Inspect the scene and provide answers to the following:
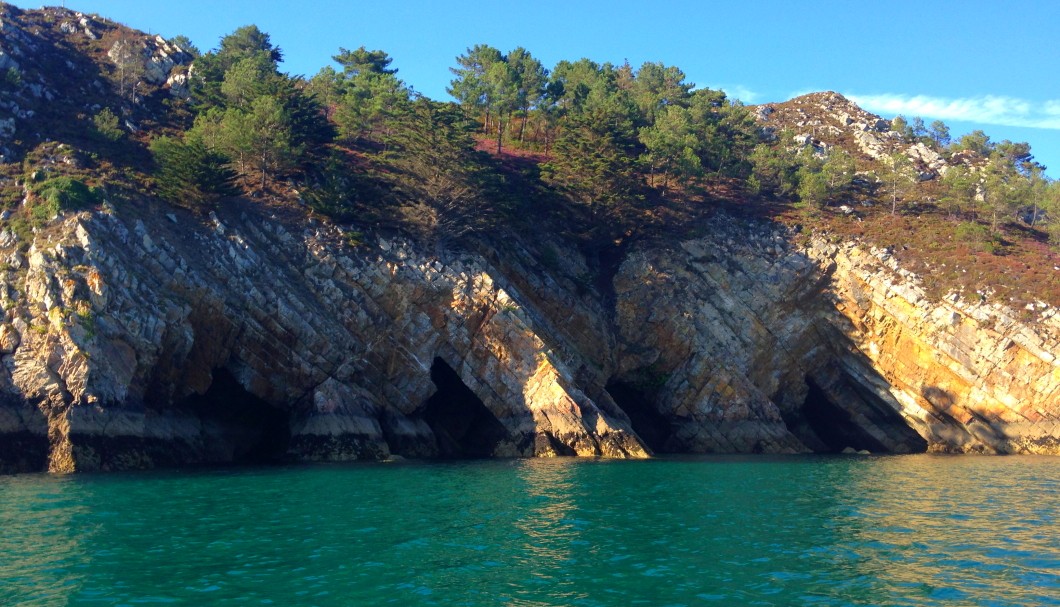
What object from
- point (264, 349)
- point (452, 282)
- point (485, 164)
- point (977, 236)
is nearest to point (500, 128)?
point (485, 164)

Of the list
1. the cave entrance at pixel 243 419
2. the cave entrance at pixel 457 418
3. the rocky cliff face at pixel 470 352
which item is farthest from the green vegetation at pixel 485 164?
the cave entrance at pixel 243 419

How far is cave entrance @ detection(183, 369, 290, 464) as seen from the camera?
38281 mm

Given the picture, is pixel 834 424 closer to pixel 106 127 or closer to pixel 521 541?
pixel 521 541

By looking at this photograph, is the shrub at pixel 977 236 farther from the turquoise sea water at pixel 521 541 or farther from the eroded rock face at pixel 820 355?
the turquoise sea water at pixel 521 541

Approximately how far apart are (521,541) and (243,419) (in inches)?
1047

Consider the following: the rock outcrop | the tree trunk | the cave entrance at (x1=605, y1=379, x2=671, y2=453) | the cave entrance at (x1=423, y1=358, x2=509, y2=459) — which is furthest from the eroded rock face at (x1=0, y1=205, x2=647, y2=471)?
the rock outcrop

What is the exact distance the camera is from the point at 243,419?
1577 inches

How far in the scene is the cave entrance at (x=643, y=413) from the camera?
49.6 meters

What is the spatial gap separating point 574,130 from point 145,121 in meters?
28.7

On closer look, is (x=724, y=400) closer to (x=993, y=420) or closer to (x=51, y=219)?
(x=993, y=420)

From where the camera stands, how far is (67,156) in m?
41.1

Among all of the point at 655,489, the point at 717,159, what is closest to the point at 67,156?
the point at 655,489

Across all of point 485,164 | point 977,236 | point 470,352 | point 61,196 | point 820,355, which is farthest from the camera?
point 977,236

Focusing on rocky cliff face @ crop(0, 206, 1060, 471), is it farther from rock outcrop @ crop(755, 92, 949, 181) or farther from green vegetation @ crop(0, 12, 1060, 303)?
rock outcrop @ crop(755, 92, 949, 181)
